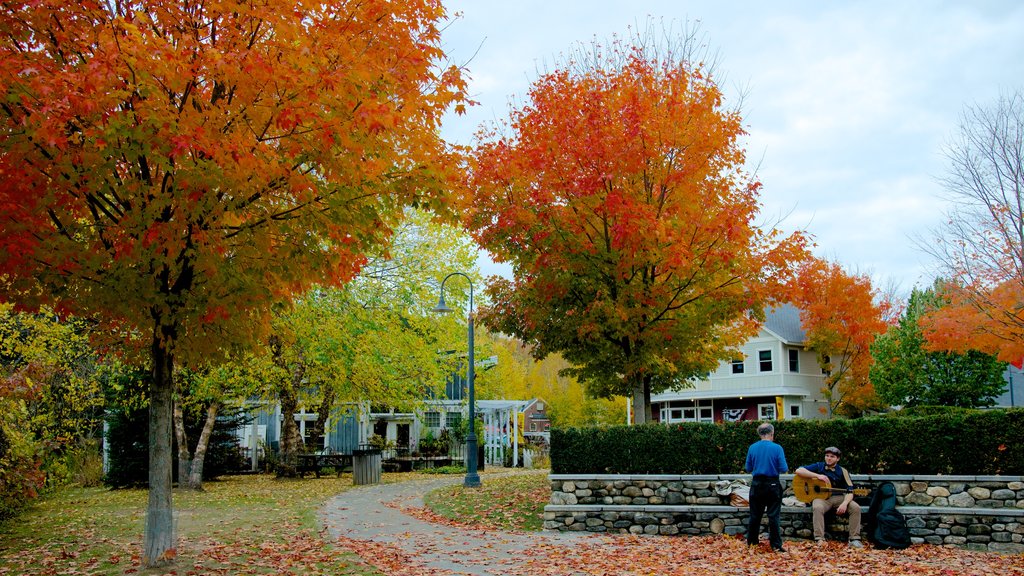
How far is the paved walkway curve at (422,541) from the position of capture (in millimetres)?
9422

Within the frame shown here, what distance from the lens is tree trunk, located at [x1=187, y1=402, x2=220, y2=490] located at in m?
21.1

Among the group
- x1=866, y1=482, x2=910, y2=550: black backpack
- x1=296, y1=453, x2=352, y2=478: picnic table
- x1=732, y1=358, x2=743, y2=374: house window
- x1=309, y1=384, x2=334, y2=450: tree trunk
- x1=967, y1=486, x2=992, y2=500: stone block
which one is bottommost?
x1=296, y1=453, x2=352, y2=478: picnic table

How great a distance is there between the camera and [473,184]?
15.6 m

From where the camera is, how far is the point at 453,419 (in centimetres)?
3428

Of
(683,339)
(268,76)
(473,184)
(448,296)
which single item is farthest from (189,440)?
(268,76)

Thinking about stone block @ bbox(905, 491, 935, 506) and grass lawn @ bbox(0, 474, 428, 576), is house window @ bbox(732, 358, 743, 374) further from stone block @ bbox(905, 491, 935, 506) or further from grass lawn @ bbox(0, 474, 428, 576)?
stone block @ bbox(905, 491, 935, 506)

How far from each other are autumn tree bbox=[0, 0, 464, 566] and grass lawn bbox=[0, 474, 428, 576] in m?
1.03

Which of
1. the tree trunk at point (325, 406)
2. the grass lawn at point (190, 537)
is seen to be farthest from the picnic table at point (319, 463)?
the grass lawn at point (190, 537)

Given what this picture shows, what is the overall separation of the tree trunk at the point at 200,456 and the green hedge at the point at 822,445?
12.7 meters

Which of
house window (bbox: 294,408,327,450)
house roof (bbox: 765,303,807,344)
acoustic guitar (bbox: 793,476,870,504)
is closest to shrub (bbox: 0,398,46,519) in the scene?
acoustic guitar (bbox: 793,476,870,504)

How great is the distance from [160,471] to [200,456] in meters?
13.6

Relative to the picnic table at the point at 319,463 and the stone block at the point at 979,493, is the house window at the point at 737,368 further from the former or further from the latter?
the stone block at the point at 979,493

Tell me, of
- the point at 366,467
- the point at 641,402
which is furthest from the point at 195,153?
the point at 366,467

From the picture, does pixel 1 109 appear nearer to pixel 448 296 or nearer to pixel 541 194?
pixel 541 194
